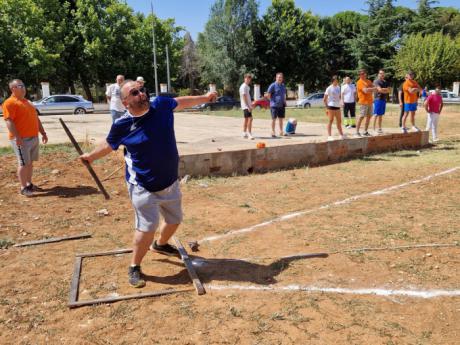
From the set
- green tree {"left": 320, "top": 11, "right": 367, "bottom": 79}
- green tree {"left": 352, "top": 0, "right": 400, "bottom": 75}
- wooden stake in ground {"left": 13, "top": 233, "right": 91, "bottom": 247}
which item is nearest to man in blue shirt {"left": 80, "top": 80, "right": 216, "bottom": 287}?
wooden stake in ground {"left": 13, "top": 233, "right": 91, "bottom": 247}

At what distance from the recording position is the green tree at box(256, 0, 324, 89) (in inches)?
1853

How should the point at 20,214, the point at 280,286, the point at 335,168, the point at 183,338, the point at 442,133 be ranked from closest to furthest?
the point at 183,338
the point at 280,286
the point at 20,214
the point at 335,168
the point at 442,133

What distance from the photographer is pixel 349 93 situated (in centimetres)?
1187

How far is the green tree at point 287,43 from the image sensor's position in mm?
47062

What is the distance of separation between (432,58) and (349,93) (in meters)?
32.4

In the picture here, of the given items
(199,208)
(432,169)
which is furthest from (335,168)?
(199,208)

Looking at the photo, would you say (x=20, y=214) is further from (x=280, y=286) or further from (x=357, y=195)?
(x=357, y=195)

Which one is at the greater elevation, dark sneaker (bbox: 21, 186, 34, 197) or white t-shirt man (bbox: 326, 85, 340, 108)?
white t-shirt man (bbox: 326, 85, 340, 108)

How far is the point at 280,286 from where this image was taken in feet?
12.8

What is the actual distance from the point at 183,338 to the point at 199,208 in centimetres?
345

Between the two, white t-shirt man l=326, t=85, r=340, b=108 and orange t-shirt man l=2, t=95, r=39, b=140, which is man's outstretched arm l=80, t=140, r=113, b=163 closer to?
orange t-shirt man l=2, t=95, r=39, b=140

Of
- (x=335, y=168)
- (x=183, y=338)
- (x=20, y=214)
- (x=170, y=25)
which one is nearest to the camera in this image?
(x=183, y=338)

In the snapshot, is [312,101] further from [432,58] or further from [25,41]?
[25,41]

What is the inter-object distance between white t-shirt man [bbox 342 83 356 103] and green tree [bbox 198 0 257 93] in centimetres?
3393
